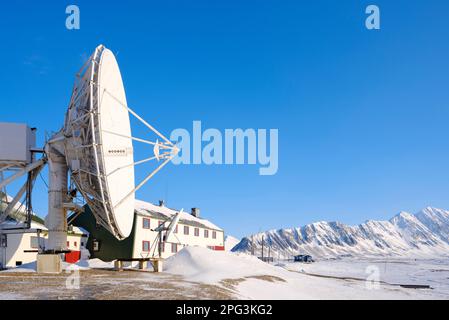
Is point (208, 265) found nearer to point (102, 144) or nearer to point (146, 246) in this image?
point (146, 246)

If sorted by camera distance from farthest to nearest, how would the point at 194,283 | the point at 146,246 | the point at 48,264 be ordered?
the point at 146,246 < the point at 48,264 < the point at 194,283

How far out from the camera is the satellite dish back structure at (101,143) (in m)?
28.4

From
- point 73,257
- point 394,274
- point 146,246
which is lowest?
point 394,274

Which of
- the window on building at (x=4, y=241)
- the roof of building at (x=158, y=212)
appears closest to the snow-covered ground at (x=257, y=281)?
the roof of building at (x=158, y=212)

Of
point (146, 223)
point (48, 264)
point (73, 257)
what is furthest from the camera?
point (146, 223)

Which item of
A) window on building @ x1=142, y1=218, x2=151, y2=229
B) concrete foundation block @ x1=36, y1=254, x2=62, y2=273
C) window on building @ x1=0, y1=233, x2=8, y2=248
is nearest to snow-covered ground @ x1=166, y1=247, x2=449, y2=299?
window on building @ x1=142, y1=218, x2=151, y2=229

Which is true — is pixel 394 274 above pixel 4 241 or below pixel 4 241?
below

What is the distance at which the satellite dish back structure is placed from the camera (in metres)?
28.4

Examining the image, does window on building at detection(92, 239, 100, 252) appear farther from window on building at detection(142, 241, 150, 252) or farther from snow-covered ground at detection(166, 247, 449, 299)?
snow-covered ground at detection(166, 247, 449, 299)

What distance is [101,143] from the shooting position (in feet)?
92.5

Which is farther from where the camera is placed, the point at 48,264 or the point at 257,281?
the point at 257,281

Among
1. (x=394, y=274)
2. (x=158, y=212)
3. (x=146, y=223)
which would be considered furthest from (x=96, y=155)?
(x=394, y=274)
